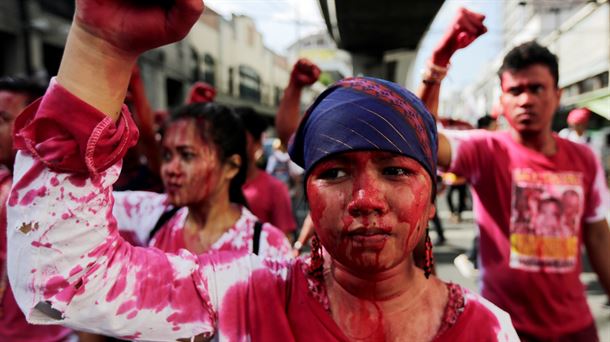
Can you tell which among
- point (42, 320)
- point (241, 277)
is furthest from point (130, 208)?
point (42, 320)

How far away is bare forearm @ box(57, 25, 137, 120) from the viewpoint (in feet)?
2.56

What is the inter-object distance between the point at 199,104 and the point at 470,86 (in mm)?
46385

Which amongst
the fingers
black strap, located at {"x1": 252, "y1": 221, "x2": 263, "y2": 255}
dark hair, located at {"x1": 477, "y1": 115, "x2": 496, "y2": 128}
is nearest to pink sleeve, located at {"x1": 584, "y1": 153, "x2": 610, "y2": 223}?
black strap, located at {"x1": 252, "y1": 221, "x2": 263, "y2": 255}

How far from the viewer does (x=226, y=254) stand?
45.3 inches

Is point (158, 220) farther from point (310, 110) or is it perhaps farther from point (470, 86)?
point (470, 86)

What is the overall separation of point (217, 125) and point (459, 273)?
4.14 metres

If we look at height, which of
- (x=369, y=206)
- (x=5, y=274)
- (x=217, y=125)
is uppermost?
(x=217, y=125)

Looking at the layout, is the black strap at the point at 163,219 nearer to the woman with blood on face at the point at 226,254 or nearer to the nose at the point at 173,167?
the nose at the point at 173,167

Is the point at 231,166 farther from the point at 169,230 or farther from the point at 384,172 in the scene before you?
the point at 384,172

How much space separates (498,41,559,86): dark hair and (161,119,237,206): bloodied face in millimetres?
1451

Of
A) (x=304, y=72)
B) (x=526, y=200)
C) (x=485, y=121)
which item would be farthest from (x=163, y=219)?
Result: (x=485, y=121)

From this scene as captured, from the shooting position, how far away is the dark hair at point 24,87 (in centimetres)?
→ 189

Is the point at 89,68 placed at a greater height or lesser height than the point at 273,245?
greater

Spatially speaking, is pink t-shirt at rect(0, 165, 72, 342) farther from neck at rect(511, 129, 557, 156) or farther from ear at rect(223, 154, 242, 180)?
neck at rect(511, 129, 557, 156)
